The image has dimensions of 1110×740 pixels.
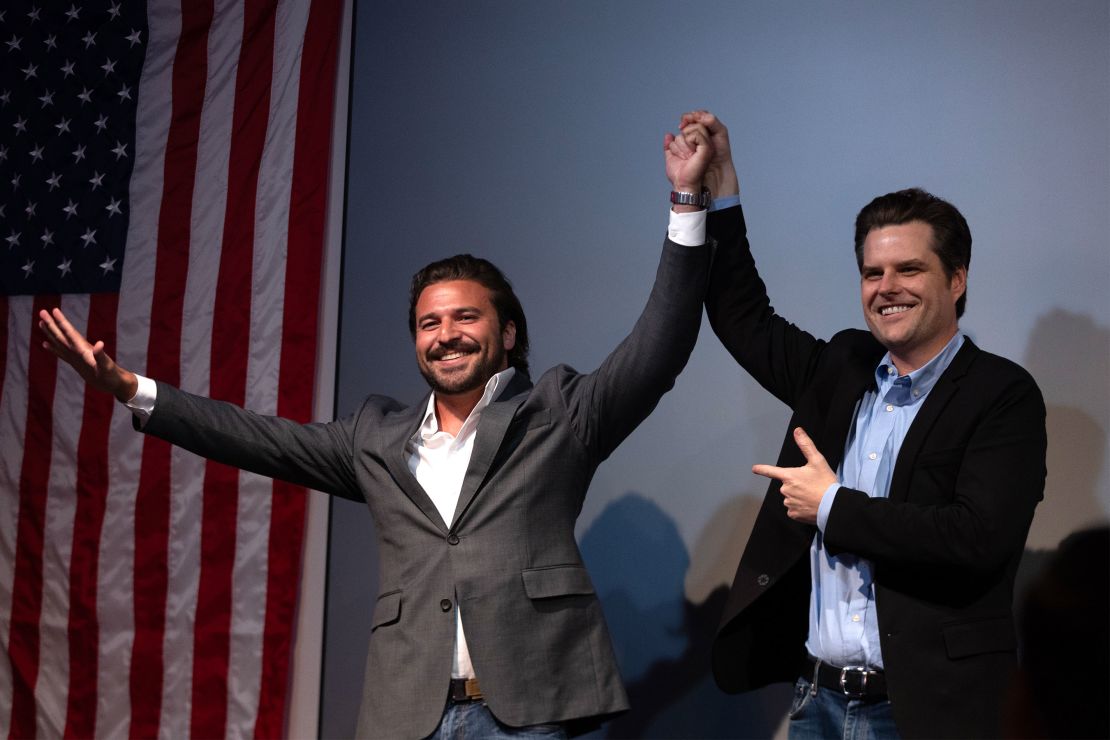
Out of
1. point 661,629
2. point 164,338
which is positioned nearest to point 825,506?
point 661,629

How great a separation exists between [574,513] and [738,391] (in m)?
0.91

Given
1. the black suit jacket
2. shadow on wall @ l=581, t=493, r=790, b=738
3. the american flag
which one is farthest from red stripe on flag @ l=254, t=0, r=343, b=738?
the black suit jacket

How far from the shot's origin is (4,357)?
153 inches

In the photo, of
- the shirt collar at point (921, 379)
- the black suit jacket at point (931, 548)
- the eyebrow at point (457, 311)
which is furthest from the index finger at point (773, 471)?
the eyebrow at point (457, 311)

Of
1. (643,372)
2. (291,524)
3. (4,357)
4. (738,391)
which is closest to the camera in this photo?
(643,372)

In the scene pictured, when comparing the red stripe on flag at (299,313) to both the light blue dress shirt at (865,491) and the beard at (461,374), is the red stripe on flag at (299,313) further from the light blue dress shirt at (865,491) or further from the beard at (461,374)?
the light blue dress shirt at (865,491)

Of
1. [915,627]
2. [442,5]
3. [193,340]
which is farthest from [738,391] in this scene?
[193,340]

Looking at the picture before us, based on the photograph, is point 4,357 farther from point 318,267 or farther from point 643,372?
point 643,372

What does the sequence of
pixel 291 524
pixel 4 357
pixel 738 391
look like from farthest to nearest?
pixel 4 357 < pixel 291 524 < pixel 738 391

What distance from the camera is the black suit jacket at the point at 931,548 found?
6.22ft

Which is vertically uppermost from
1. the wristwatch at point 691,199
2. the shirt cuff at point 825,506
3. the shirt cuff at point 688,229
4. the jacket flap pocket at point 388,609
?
the wristwatch at point 691,199

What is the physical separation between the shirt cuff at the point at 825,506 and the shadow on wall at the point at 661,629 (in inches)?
40.0

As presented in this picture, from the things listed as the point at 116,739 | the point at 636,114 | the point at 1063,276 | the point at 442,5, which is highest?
the point at 442,5

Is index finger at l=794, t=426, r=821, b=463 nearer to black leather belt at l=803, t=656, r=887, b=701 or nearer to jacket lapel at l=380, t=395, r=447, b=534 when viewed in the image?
black leather belt at l=803, t=656, r=887, b=701
